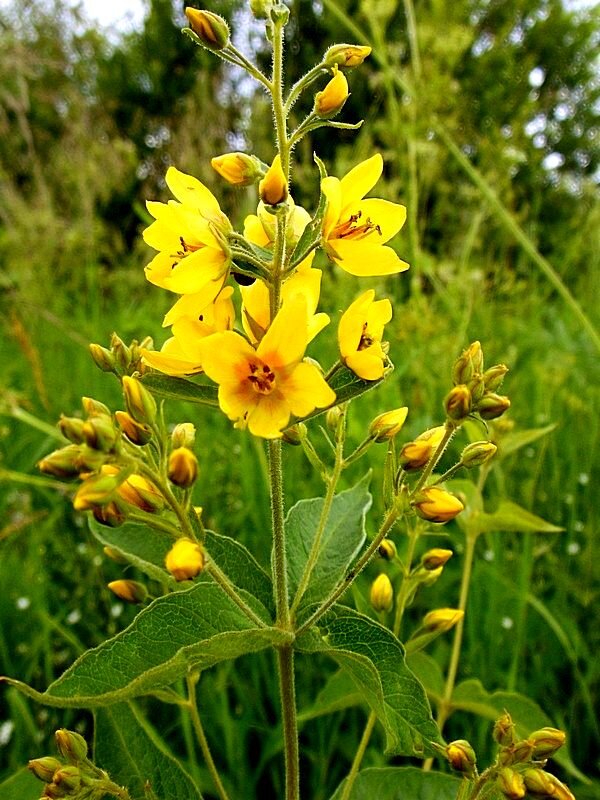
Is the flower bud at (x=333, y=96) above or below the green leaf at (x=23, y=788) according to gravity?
above

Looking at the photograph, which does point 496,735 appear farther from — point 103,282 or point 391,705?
point 103,282

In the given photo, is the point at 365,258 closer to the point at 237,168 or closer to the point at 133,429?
the point at 237,168

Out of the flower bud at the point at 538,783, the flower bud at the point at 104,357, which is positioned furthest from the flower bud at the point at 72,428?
the flower bud at the point at 538,783

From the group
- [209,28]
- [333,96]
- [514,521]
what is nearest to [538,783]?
[514,521]

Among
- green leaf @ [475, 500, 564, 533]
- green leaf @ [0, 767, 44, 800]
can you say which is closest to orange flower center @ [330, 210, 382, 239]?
green leaf @ [475, 500, 564, 533]

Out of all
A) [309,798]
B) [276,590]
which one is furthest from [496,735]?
[309,798]

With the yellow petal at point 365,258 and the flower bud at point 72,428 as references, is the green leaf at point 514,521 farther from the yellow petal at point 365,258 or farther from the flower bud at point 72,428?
the flower bud at point 72,428
